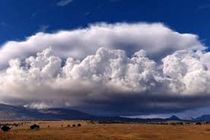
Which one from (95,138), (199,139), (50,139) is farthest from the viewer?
(199,139)

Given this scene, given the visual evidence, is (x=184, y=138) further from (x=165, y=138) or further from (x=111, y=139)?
(x=111, y=139)

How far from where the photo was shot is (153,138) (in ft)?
483

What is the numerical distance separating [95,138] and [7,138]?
2765cm

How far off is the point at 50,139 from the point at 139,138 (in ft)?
111

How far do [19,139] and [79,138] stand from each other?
1952 cm

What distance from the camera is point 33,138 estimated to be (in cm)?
12850

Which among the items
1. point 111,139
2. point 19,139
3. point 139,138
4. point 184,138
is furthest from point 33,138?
point 184,138

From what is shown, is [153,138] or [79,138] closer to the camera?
[79,138]

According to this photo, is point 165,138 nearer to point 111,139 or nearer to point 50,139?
point 111,139

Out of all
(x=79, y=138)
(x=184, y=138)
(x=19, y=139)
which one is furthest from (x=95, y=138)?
(x=184, y=138)

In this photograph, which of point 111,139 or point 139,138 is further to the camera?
point 139,138

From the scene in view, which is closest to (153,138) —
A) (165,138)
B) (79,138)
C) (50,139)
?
(165,138)

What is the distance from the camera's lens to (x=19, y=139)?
127312 millimetres

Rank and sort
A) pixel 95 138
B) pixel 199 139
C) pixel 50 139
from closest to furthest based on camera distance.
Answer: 1. pixel 50 139
2. pixel 95 138
3. pixel 199 139
